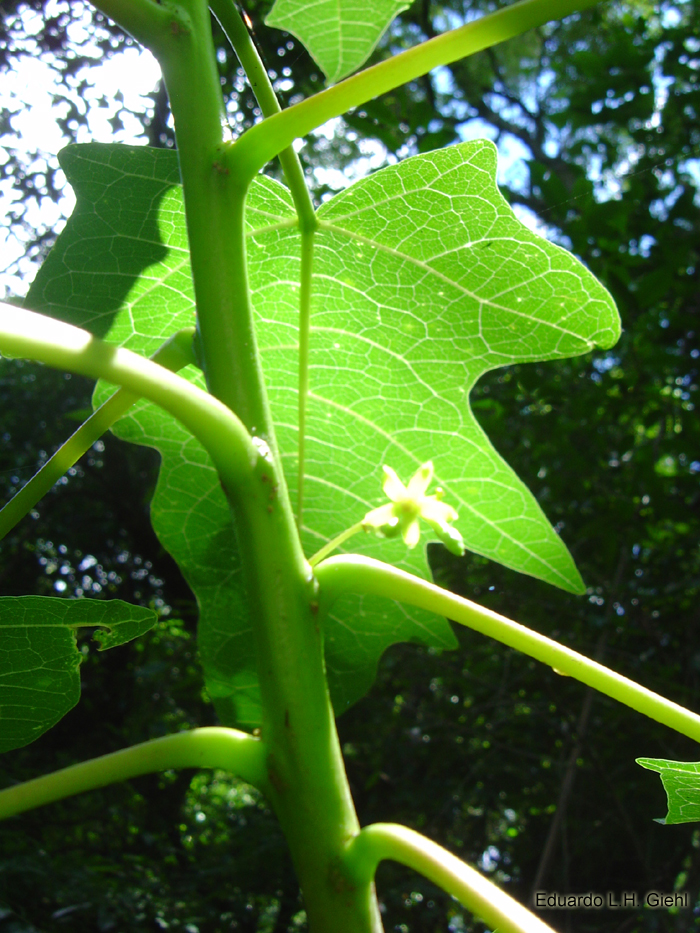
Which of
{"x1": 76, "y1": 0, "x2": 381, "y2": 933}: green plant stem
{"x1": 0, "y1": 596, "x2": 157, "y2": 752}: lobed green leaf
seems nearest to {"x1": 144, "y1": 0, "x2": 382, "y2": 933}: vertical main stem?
{"x1": 76, "y1": 0, "x2": 381, "y2": 933}: green plant stem

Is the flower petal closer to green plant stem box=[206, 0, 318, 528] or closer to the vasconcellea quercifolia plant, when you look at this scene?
the vasconcellea quercifolia plant

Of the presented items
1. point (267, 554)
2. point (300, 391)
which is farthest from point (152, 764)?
point (300, 391)

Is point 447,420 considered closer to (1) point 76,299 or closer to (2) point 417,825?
(1) point 76,299

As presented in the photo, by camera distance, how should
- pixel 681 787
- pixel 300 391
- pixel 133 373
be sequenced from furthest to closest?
pixel 300 391 → pixel 681 787 → pixel 133 373

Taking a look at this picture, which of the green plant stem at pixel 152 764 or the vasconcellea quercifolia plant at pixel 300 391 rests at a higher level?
the vasconcellea quercifolia plant at pixel 300 391

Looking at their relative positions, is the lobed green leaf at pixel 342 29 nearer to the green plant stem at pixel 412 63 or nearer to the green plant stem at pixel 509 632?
the green plant stem at pixel 412 63

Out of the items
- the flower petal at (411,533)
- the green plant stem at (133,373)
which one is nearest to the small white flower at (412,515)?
the flower petal at (411,533)

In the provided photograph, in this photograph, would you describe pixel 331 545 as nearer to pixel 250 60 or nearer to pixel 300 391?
pixel 300 391

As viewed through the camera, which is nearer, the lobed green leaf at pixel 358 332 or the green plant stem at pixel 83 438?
the green plant stem at pixel 83 438
